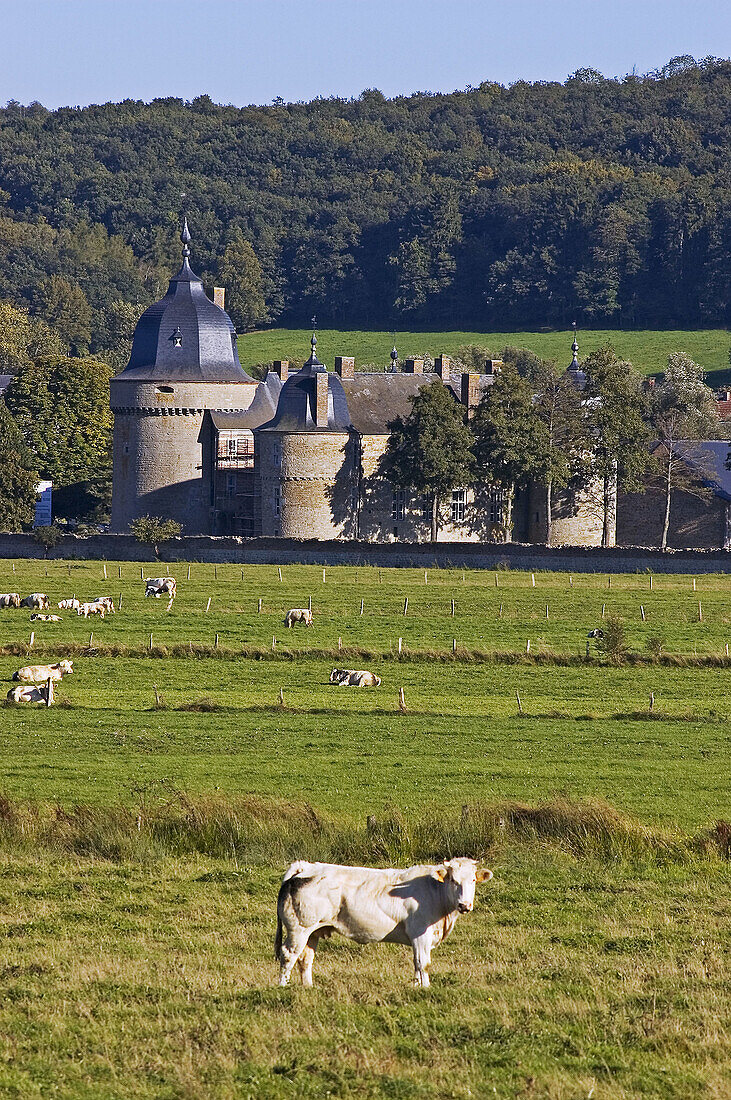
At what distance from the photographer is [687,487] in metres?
68.9

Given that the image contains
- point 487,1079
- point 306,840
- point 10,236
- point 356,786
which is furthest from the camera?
point 10,236

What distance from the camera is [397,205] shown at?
505 feet

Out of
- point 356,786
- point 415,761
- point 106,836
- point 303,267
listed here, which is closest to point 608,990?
point 106,836

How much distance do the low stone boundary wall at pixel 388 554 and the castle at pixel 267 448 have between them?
23.9 ft

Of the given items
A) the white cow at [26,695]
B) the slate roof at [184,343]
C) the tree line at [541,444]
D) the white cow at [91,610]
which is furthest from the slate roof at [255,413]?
the white cow at [26,695]

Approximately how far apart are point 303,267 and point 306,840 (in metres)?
130

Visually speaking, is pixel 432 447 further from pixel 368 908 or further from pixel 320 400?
pixel 368 908

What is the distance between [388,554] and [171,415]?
17.6 meters

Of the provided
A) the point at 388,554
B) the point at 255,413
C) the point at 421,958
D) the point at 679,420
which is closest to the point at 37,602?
the point at 388,554

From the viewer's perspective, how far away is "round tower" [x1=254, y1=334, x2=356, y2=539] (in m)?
67.2

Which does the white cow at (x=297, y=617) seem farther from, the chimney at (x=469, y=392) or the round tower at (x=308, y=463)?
the chimney at (x=469, y=392)

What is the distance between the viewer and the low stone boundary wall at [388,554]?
54.8 m

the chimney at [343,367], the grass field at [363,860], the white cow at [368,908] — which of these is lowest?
the grass field at [363,860]

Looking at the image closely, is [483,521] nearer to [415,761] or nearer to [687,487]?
[687,487]
